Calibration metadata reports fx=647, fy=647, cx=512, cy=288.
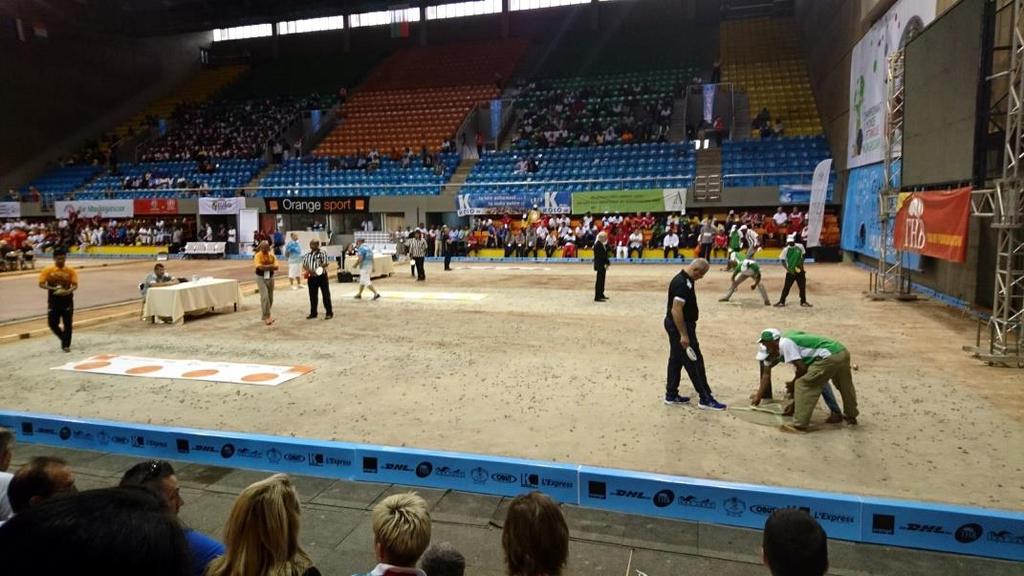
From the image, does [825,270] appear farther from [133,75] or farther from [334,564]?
[133,75]

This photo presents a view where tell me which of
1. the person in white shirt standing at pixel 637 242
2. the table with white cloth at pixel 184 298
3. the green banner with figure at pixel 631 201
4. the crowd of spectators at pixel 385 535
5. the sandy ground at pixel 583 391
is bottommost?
the sandy ground at pixel 583 391

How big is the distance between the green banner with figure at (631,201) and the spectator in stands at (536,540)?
83.2 feet

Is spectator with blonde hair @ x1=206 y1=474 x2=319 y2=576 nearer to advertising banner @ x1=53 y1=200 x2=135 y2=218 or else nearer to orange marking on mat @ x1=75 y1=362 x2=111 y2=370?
orange marking on mat @ x1=75 y1=362 x2=111 y2=370

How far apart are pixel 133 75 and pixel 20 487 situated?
52.0 meters

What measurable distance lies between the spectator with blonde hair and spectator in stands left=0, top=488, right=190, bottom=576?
1.36 m

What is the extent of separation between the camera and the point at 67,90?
1626 inches

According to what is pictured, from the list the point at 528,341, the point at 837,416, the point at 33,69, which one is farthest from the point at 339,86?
the point at 837,416

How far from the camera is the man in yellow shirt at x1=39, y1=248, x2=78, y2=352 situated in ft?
33.9

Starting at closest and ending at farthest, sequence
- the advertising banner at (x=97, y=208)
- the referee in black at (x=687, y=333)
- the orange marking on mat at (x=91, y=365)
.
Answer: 1. the referee in black at (x=687, y=333)
2. the orange marking on mat at (x=91, y=365)
3. the advertising banner at (x=97, y=208)

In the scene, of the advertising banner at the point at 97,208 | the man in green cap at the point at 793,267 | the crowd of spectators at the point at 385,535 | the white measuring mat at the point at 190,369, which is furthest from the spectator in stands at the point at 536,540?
the advertising banner at the point at 97,208

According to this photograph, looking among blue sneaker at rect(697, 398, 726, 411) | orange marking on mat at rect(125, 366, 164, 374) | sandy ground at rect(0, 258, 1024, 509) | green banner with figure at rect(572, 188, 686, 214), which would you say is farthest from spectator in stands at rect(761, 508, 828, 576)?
green banner with figure at rect(572, 188, 686, 214)

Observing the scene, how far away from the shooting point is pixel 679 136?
107ft

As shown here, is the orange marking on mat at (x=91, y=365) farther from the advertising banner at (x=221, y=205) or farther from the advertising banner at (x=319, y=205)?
the advertising banner at (x=221, y=205)

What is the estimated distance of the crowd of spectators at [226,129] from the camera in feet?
126
